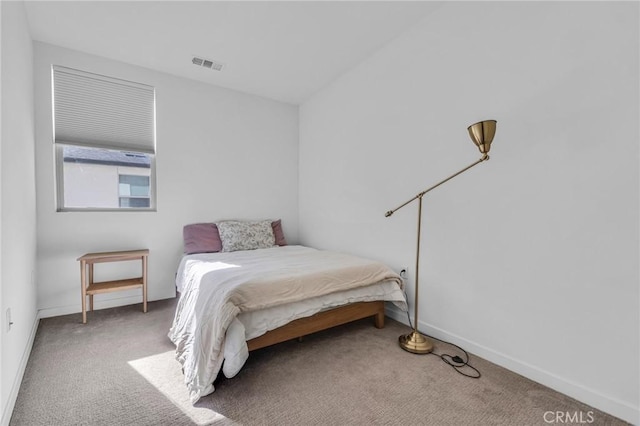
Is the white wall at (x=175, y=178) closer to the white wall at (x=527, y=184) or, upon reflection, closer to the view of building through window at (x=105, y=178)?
the view of building through window at (x=105, y=178)

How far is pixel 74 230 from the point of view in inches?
113

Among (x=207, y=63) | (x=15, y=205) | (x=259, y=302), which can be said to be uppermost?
(x=207, y=63)

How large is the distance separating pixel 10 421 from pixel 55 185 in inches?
86.7

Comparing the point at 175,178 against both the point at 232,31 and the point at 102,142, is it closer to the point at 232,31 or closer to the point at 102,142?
the point at 102,142

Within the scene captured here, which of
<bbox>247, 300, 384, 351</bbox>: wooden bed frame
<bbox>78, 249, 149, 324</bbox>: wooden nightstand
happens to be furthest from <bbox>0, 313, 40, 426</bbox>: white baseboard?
<bbox>247, 300, 384, 351</bbox>: wooden bed frame

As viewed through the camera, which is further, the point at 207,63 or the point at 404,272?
the point at 207,63

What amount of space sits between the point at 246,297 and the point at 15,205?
1.52m

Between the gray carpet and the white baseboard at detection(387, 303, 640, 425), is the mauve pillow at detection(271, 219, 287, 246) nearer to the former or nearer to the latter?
the gray carpet

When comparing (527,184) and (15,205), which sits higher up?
(527,184)

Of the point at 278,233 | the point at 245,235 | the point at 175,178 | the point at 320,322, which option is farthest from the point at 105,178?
the point at 320,322

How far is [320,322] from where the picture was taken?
2205mm

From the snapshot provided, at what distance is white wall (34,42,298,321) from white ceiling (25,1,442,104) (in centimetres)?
33

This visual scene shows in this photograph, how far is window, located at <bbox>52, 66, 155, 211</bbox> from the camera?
2.85 m

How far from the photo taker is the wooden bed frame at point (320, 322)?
1.95 metres
